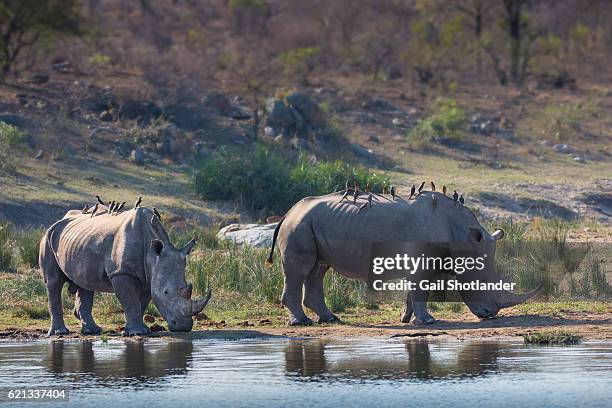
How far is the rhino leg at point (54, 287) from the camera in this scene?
12.7 metres

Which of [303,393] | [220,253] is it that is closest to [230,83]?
[220,253]

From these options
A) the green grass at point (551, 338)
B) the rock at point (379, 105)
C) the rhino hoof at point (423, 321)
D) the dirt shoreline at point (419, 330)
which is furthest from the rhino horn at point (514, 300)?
the rock at point (379, 105)

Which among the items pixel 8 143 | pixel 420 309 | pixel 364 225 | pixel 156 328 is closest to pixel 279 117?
pixel 8 143

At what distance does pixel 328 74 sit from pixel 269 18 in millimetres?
6994

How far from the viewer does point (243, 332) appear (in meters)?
12.6

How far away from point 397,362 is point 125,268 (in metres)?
2.66

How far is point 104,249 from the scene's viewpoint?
12.2 meters

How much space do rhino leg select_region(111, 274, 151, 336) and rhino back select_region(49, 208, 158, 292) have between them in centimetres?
7

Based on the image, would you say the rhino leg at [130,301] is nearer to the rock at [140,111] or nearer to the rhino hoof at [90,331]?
the rhino hoof at [90,331]

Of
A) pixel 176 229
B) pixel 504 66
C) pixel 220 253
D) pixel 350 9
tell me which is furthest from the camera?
pixel 350 9

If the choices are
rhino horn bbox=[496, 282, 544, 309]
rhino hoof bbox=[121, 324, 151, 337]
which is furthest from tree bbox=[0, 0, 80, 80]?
rhino horn bbox=[496, 282, 544, 309]

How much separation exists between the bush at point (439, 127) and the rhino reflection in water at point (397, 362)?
18.0 m

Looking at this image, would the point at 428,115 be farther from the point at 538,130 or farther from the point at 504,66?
the point at 504,66

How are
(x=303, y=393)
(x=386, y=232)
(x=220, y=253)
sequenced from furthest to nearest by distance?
(x=220, y=253) → (x=386, y=232) → (x=303, y=393)
